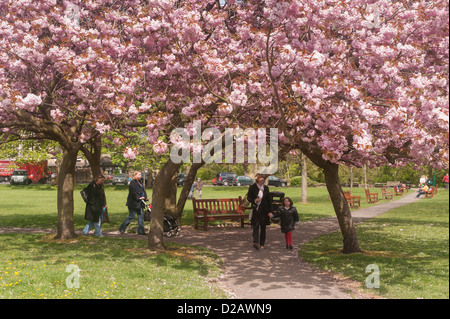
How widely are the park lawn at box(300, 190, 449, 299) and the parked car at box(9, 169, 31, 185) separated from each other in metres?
50.6

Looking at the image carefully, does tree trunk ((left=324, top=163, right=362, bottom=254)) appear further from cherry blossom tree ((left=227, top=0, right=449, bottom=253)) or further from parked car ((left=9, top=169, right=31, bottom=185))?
parked car ((left=9, top=169, right=31, bottom=185))

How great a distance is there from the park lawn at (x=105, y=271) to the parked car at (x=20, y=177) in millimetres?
48624

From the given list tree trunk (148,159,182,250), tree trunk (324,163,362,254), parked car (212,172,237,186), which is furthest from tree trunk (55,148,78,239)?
parked car (212,172,237,186)

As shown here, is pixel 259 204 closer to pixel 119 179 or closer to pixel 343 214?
pixel 343 214

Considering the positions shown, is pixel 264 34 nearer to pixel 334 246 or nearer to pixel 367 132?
pixel 367 132

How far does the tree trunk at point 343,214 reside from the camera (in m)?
11.1

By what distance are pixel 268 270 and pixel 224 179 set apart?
4860 centimetres

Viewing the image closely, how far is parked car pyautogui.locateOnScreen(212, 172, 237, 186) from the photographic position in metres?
57.8

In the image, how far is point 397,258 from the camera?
33.3ft

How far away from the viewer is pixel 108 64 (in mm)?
10609

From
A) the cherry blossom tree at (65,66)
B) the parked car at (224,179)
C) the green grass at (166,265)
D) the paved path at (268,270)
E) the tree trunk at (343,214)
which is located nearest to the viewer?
the green grass at (166,265)

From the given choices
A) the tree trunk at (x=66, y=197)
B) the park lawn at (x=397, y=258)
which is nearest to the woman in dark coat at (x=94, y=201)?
the tree trunk at (x=66, y=197)

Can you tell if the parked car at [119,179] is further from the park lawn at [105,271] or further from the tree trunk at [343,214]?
the tree trunk at [343,214]

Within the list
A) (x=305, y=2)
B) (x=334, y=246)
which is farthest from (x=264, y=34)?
(x=334, y=246)
